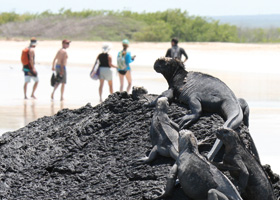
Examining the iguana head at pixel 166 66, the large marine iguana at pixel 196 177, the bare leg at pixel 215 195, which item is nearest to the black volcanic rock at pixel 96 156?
the large marine iguana at pixel 196 177

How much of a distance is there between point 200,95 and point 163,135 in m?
0.68

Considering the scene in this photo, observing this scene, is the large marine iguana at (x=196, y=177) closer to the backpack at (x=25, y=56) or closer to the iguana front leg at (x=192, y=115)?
the iguana front leg at (x=192, y=115)

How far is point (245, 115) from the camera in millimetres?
6660

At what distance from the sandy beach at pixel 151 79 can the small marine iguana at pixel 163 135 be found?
13.3ft

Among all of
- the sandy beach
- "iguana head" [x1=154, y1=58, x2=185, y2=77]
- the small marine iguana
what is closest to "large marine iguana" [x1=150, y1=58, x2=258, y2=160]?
"iguana head" [x1=154, y1=58, x2=185, y2=77]

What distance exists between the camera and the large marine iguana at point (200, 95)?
6343 mm

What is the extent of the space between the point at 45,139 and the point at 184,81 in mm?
1778

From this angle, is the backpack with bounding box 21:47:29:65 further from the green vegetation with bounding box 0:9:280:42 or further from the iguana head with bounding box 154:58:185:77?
the green vegetation with bounding box 0:9:280:42

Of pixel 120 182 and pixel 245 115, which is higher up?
pixel 245 115

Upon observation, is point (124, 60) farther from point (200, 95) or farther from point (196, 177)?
point (196, 177)

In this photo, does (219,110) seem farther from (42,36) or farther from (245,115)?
(42,36)

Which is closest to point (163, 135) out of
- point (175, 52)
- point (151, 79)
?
point (175, 52)

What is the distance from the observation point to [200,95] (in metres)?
6.54

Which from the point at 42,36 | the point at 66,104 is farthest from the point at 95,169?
the point at 42,36
